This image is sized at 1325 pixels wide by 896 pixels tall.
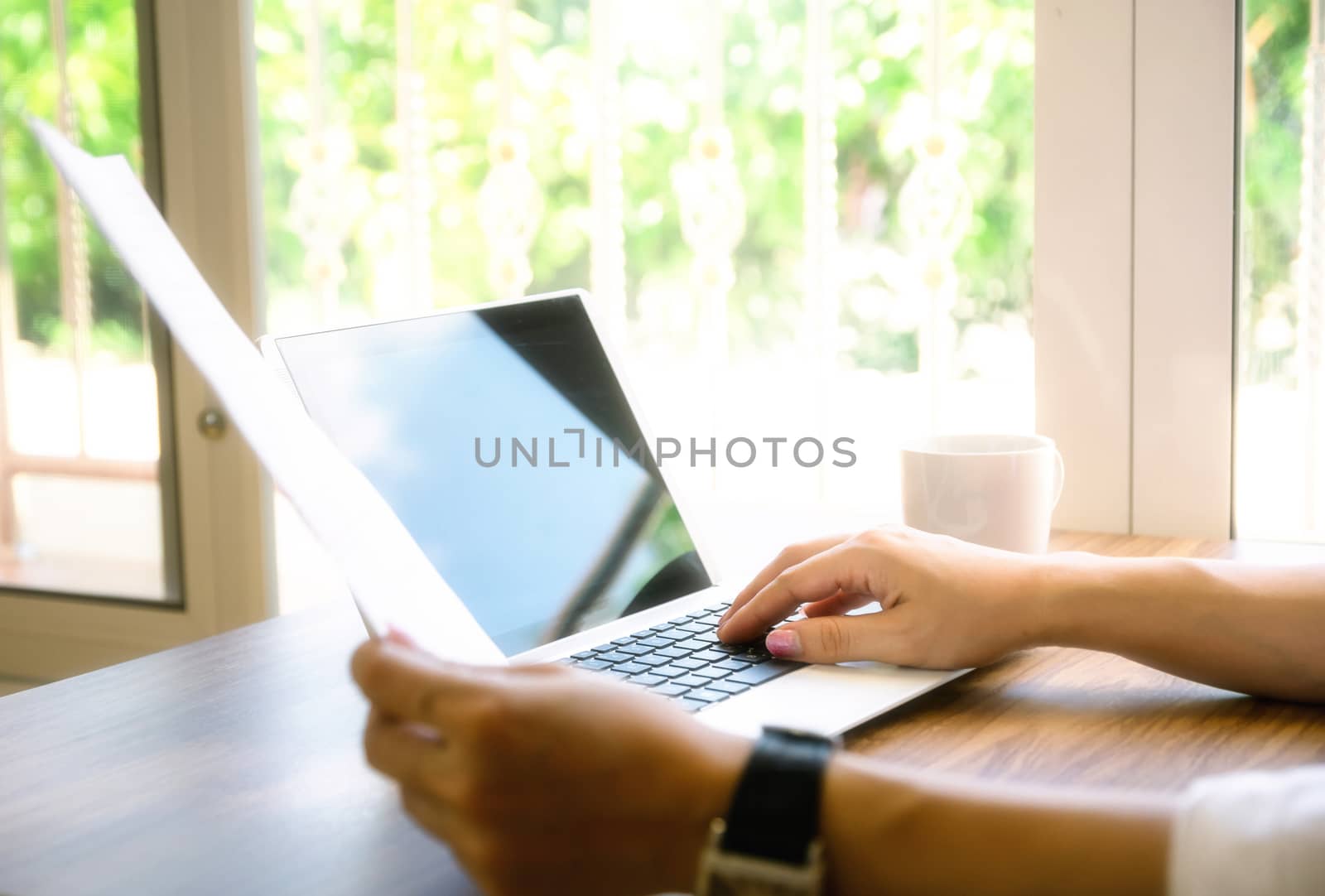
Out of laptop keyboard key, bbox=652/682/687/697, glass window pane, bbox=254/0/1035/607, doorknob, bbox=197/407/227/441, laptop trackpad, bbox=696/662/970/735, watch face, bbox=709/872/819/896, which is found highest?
glass window pane, bbox=254/0/1035/607

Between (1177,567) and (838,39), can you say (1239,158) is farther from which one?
(1177,567)

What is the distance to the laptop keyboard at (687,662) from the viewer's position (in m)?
0.70

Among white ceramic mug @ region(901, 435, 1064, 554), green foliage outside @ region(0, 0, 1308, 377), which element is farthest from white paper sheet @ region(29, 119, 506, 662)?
green foliage outside @ region(0, 0, 1308, 377)

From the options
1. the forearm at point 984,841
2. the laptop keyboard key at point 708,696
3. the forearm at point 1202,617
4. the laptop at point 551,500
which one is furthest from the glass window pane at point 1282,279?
the forearm at point 984,841

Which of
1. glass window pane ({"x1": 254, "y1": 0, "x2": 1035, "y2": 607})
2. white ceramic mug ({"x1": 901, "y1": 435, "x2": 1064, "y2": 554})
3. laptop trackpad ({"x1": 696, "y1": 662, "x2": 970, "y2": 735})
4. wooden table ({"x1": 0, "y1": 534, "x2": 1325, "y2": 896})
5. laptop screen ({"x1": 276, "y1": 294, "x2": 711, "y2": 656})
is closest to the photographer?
wooden table ({"x1": 0, "y1": 534, "x2": 1325, "y2": 896})

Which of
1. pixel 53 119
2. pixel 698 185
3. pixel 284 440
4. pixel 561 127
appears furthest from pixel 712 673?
pixel 53 119

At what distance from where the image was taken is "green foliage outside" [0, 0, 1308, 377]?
1.45 meters

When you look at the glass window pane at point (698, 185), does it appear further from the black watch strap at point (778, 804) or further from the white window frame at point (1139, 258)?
the black watch strap at point (778, 804)

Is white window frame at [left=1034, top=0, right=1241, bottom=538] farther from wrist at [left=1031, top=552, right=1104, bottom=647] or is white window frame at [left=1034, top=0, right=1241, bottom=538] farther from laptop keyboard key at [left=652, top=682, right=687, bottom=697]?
laptop keyboard key at [left=652, top=682, right=687, bottom=697]

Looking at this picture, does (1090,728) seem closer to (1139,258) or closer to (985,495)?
(985,495)

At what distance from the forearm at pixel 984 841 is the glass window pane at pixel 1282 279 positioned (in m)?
0.85

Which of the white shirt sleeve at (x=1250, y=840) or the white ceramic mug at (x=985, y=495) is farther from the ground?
the white ceramic mug at (x=985, y=495)

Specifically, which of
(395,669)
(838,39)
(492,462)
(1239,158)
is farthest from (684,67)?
(395,669)

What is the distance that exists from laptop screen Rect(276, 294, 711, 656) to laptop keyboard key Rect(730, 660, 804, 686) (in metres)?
0.14
